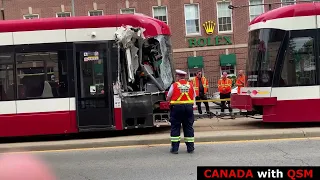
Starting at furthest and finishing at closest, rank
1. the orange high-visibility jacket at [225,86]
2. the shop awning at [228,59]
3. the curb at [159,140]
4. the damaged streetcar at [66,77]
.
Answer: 1. the shop awning at [228,59]
2. the orange high-visibility jacket at [225,86]
3. the damaged streetcar at [66,77]
4. the curb at [159,140]

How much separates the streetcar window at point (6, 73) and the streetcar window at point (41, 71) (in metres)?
0.15

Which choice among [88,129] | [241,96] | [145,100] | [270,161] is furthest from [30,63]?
[270,161]

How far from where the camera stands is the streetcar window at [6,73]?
9492 millimetres

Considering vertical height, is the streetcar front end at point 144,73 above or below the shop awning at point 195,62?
below

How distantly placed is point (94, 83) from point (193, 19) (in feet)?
66.1

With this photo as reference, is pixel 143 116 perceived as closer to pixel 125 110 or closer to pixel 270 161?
pixel 125 110

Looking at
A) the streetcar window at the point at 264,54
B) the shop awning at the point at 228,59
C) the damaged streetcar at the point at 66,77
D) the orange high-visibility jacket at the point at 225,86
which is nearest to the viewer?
the damaged streetcar at the point at 66,77

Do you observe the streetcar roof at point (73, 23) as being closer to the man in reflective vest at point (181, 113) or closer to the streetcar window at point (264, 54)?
the man in reflective vest at point (181, 113)

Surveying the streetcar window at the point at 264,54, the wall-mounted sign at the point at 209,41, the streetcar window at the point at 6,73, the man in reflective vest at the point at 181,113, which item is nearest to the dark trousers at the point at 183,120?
the man in reflective vest at the point at 181,113

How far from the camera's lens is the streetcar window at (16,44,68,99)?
951 centimetres

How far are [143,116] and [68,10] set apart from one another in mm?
21076

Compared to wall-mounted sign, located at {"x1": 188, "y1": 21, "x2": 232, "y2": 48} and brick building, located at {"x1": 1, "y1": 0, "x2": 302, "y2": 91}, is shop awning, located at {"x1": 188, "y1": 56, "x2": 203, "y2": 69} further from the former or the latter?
wall-mounted sign, located at {"x1": 188, "y1": 21, "x2": 232, "y2": 48}

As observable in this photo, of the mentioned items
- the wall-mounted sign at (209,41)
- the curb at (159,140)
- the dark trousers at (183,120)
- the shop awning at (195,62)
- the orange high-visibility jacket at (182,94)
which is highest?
the wall-mounted sign at (209,41)

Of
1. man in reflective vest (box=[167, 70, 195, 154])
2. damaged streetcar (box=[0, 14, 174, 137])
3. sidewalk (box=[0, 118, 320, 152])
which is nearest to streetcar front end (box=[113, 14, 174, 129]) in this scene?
damaged streetcar (box=[0, 14, 174, 137])
